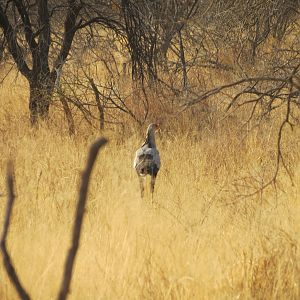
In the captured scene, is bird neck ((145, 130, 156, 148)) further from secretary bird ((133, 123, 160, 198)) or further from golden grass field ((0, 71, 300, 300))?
golden grass field ((0, 71, 300, 300))

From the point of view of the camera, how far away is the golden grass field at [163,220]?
12.2ft

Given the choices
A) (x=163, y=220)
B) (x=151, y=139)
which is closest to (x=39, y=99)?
(x=151, y=139)

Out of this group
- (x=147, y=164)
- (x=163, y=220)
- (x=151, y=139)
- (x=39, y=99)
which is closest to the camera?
(x=163, y=220)

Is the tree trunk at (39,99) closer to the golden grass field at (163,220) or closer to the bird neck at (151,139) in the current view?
the golden grass field at (163,220)

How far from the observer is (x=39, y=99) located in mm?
8914

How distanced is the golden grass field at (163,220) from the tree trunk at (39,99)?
0.42 meters

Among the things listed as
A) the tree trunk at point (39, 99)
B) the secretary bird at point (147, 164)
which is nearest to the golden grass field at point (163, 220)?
the secretary bird at point (147, 164)

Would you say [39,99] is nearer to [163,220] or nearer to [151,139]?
[151,139]

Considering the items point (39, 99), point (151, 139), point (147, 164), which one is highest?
point (39, 99)

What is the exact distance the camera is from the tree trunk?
8719 mm

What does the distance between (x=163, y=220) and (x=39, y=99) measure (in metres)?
4.26

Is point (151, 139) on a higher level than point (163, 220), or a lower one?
higher

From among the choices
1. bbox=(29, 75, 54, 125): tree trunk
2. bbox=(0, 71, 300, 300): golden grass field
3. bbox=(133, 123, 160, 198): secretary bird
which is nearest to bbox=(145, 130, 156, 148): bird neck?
bbox=(133, 123, 160, 198): secretary bird

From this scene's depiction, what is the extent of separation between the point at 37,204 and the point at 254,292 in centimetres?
222
